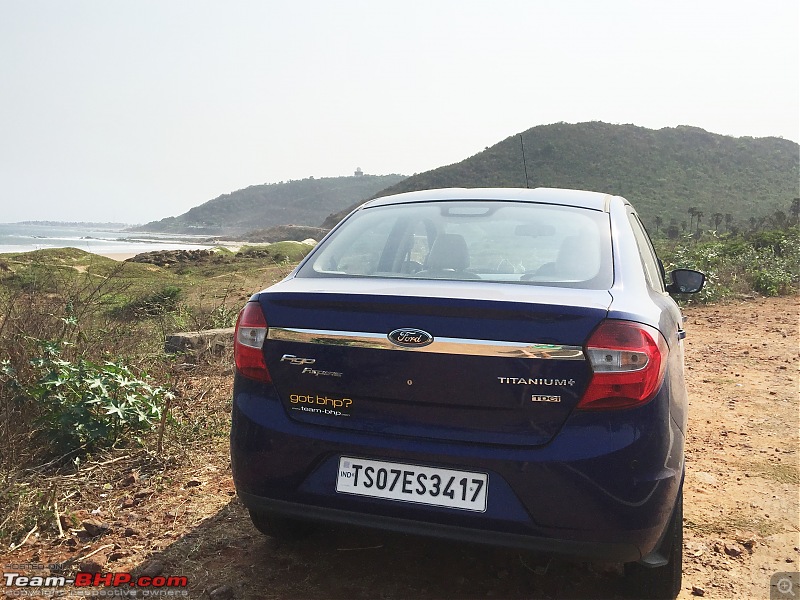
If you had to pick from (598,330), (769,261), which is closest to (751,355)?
(598,330)

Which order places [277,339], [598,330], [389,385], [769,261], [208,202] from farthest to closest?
[208,202], [769,261], [277,339], [389,385], [598,330]

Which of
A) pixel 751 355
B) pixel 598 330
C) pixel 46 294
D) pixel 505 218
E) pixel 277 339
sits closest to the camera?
pixel 598 330

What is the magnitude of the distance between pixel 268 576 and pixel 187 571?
0.36m

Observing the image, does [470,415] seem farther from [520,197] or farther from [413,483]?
[520,197]

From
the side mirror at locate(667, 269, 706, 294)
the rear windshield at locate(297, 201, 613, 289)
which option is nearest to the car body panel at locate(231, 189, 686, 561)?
the rear windshield at locate(297, 201, 613, 289)

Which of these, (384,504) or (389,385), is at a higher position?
(389,385)

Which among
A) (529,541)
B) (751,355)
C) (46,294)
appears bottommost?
(751,355)

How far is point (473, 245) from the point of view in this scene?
3029mm

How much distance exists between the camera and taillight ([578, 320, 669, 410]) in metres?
2.11

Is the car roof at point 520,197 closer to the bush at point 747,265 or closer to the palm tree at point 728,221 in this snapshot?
the bush at point 747,265

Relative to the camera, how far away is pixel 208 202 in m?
186

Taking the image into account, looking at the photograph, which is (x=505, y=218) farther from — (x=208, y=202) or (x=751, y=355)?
(x=208, y=202)

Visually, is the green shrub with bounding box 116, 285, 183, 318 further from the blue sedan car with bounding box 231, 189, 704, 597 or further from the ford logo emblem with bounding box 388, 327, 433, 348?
the ford logo emblem with bounding box 388, 327, 433, 348

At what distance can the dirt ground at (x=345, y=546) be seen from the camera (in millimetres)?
2760
